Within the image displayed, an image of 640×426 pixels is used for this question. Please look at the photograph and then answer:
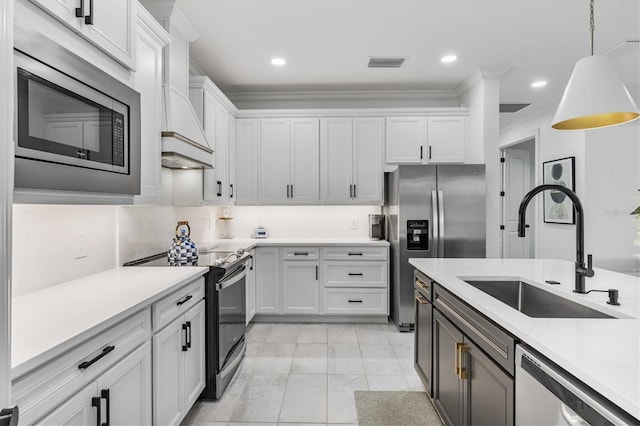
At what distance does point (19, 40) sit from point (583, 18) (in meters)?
3.76

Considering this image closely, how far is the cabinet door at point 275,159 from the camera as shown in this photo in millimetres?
4539

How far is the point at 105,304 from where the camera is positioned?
5.00ft

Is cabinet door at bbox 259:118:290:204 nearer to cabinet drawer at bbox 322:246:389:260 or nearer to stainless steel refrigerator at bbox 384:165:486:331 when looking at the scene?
cabinet drawer at bbox 322:246:389:260

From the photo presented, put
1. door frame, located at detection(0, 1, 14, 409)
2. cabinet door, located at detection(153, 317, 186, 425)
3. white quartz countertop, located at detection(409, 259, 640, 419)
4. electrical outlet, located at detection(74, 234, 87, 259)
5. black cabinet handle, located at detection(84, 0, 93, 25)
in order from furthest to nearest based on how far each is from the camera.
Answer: electrical outlet, located at detection(74, 234, 87, 259)
cabinet door, located at detection(153, 317, 186, 425)
black cabinet handle, located at detection(84, 0, 93, 25)
white quartz countertop, located at detection(409, 259, 640, 419)
door frame, located at detection(0, 1, 14, 409)

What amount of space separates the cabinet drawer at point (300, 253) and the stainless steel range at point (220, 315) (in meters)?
1.23

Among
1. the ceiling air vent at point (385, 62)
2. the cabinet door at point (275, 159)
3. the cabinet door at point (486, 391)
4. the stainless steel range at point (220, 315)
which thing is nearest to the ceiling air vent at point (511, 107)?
the ceiling air vent at point (385, 62)

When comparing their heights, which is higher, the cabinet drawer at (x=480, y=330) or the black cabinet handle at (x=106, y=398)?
the cabinet drawer at (x=480, y=330)

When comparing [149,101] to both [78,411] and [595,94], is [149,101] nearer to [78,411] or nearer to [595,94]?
[78,411]

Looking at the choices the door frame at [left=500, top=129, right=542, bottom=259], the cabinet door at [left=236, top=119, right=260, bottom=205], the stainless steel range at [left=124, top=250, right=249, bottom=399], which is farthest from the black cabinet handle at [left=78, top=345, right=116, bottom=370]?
the door frame at [left=500, top=129, right=542, bottom=259]

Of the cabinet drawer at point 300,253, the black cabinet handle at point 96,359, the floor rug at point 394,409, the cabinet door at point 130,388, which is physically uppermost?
the cabinet drawer at point 300,253

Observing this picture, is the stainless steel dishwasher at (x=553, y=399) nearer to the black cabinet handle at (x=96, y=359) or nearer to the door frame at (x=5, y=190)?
the door frame at (x=5, y=190)

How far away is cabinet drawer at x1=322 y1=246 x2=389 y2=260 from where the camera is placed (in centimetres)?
423

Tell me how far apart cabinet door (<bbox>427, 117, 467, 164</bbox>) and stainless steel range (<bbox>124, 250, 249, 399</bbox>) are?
9.20ft

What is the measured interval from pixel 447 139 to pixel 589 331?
3.68 meters
